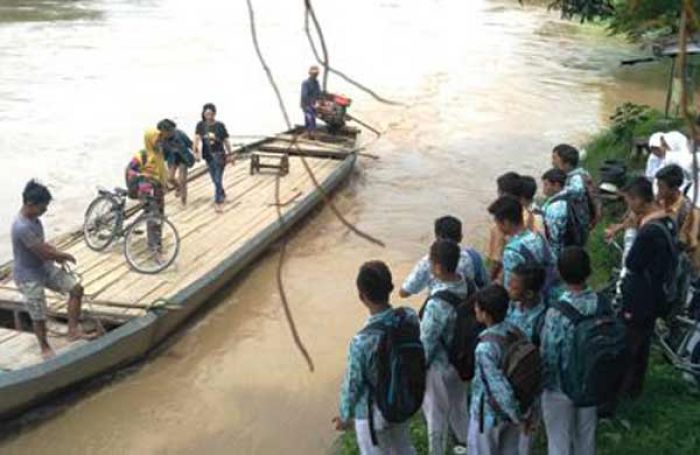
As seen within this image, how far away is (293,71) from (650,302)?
23669mm

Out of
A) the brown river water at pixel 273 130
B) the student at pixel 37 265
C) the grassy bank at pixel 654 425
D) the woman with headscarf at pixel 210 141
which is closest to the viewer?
the grassy bank at pixel 654 425

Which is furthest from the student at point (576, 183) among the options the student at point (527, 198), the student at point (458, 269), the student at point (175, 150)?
the student at point (175, 150)

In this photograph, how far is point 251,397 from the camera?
7.69m

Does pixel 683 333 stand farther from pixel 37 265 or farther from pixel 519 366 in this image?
pixel 37 265

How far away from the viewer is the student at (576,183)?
6109 mm

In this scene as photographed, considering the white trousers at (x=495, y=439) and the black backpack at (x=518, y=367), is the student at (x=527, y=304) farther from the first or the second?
the black backpack at (x=518, y=367)

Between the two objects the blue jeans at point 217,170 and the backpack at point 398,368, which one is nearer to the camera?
the backpack at point 398,368

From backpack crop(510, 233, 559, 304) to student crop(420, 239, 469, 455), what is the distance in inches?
15.8

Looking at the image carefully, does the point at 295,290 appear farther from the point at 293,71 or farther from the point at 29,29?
the point at 29,29

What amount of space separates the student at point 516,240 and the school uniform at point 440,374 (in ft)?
Result: 1.11

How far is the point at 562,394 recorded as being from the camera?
447 cm

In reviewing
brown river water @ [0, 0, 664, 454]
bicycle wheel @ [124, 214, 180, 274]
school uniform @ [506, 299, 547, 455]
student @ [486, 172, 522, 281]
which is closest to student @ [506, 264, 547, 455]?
school uniform @ [506, 299, 547, 455]

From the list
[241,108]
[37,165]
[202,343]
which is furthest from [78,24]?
[202,343]

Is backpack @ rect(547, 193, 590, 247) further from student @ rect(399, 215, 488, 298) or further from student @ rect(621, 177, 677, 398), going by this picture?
student @ rect(399, 215, 488, 298)
